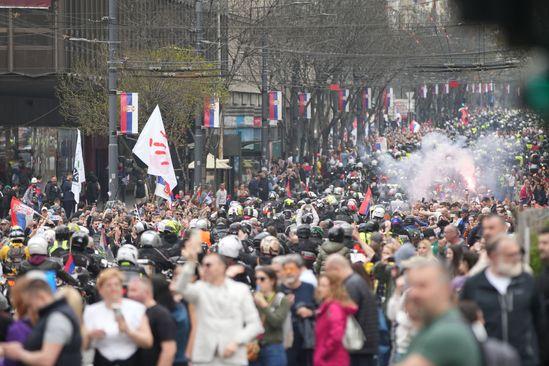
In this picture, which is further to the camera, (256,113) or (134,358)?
(256,113)

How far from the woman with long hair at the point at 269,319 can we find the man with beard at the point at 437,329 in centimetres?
506

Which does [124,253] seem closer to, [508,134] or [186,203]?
[186,203]

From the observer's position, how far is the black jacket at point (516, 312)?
993 cm

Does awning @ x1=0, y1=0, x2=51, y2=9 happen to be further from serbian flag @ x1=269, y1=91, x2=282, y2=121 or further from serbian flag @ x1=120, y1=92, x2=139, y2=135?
serbian flag @ x1=269, y1=91, x2=282, y2=121

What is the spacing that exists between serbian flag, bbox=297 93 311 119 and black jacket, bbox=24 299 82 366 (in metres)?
56.7

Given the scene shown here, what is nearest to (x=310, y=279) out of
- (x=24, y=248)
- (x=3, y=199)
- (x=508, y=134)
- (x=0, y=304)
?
(x=0, y=304)

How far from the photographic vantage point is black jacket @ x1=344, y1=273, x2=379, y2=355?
1183 centimetres

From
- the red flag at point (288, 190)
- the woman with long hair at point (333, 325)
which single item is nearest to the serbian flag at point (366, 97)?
the red flag at point (288, 190)

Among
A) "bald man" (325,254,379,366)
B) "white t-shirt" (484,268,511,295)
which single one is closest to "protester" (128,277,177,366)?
"bald man" (325,254,379,366)

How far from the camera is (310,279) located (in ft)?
41.7

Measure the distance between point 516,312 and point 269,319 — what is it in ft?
8.04

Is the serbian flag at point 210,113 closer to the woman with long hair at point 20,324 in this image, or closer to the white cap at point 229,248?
the white cap at point 229,248

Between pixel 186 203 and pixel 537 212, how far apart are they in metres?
23.5

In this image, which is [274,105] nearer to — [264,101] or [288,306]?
[264,101]
